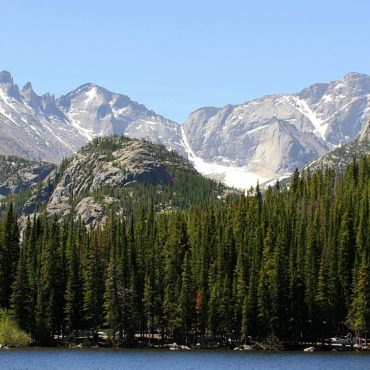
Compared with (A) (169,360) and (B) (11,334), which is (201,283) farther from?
(B) (11,334)

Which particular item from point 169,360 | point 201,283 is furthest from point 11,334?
point 201,283

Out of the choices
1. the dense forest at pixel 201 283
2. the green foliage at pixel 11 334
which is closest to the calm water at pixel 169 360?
the green foliage at pixel 11 334

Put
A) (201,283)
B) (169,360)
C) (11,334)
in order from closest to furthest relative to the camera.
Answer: (169,360) < (11,334) < (201,283)

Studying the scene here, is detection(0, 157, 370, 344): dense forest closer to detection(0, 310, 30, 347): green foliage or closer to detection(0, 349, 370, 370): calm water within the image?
detection(0, 310, 30, 347): green foliage

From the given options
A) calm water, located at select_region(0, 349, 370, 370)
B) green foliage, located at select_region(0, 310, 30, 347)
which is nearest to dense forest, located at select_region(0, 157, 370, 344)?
green foliage, located at select_region(0, 310, 30, 347)

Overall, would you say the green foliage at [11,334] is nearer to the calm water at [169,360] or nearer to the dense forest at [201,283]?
the dense forest at [201,283]

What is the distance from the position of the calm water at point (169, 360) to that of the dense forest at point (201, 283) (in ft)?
32.6

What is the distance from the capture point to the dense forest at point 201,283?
14138cm

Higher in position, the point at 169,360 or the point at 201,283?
the point at 201,283

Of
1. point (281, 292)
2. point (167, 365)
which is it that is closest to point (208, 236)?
point (281, 292)

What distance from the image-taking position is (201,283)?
497 feet

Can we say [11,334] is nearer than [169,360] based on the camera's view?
No

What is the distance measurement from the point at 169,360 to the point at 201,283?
105 ft

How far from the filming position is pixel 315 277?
148250mm
